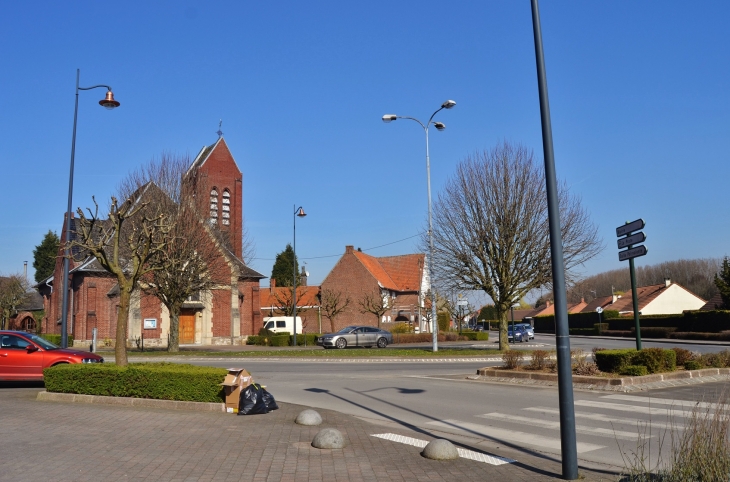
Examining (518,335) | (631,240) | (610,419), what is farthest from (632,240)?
(518,335)

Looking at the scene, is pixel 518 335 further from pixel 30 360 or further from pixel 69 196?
pixel 30 360

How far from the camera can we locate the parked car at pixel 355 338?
122 feet

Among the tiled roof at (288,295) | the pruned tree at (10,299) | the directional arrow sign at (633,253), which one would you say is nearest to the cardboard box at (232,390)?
the directional arrow sign at (633,253)

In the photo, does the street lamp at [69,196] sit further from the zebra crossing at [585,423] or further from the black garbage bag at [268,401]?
the zebra crossing at [585,423]

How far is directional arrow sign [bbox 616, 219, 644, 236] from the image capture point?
16.5 meters

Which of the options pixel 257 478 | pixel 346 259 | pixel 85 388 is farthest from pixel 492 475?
pixel 346 259

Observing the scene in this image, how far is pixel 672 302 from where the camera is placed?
235 ft

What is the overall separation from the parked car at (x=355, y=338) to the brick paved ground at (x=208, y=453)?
86.6 ft

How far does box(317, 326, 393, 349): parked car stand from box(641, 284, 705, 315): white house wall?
139 ft

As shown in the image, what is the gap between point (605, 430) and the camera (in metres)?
9.84

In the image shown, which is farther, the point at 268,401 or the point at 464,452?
the point at 268,401

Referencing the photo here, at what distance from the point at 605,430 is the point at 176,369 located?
25.7 ft

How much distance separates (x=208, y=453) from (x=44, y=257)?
3340 inches

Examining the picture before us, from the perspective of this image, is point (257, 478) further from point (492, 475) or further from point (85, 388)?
point (85, 388)
